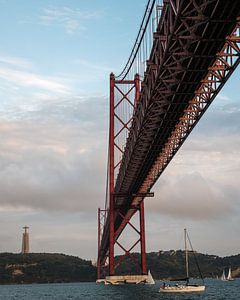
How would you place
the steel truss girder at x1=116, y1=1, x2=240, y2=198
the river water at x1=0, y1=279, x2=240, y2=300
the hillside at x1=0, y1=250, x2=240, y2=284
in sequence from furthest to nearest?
the hillside at x1=0, y1=250, x2=240, y2=284, the river water at x1=0, y1=279, x2=240, y2=300, the steel truss girder at x1=116, y1=1, x2=240, y2=198

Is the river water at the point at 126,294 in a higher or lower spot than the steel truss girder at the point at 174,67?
lower

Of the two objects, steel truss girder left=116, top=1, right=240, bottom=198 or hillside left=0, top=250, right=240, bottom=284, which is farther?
hillside left=0, top=250, right=240, bottom=284

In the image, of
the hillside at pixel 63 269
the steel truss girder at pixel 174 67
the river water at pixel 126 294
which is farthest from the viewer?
the hillside at pixel 63 269

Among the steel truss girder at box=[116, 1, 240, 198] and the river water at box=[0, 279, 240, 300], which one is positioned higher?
the steel truss girder at box=[116, 1, 240, 198]

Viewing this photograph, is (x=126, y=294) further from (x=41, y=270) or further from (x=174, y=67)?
(x=41, y=270)

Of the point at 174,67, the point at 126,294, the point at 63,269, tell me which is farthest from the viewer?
the point at 63,269

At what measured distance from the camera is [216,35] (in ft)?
66.1

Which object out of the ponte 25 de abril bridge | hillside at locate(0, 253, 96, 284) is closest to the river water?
the ponte 25 de abril bridge

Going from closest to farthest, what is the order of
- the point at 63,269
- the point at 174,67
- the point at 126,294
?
the point at 174,67 → the point at 126,294 → the point at 63,269

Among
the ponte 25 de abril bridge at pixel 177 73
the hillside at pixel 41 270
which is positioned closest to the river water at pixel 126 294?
the ponte 25 de abril bridge at pixel 177 73

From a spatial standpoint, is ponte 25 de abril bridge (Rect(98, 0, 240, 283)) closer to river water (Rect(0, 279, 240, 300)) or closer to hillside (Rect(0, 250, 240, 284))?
river water (Rect(0, 279, 240, 300))

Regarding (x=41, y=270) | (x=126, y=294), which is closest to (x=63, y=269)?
(x=41, y=270)

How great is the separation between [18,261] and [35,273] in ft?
32.7

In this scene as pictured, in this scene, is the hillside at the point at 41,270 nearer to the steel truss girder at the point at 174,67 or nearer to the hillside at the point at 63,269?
the hillside at the point at 63,269
